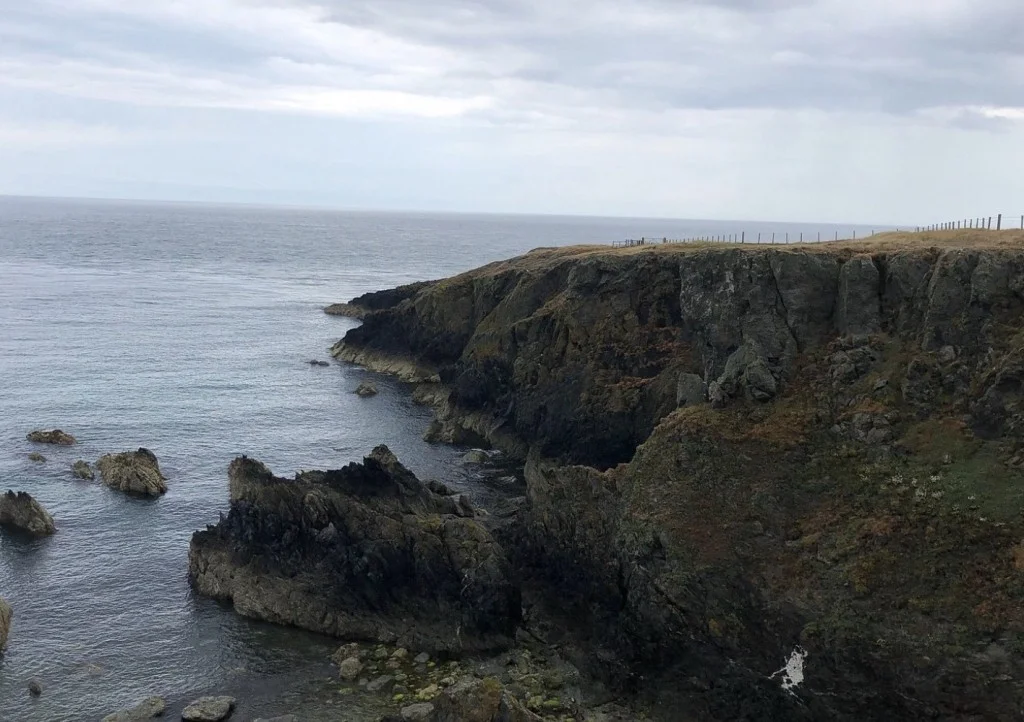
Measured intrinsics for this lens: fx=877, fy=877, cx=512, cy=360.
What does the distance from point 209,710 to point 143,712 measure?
2664mm

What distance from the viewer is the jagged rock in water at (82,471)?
61.4 metres

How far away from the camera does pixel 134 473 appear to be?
59.6 meters

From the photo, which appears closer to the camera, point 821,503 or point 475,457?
point 821,503

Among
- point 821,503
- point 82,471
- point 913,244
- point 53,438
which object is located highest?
point 913,244

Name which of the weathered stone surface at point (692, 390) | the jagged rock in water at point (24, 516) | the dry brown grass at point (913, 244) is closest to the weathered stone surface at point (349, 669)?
the weathered stone surface at point (692, 390)

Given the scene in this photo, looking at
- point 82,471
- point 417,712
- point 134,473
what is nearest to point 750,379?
point 417,712

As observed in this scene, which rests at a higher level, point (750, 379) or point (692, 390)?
point (750, 379)

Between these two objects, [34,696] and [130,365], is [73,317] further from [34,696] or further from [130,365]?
[34,696]

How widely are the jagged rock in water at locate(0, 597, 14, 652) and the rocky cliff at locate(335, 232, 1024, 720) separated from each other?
24.7 meters

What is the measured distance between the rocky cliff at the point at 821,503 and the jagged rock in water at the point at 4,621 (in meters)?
24.7

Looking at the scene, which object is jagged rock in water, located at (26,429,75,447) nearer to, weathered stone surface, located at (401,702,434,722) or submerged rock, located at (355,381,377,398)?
submerged rock, located at (355,381,377,398)

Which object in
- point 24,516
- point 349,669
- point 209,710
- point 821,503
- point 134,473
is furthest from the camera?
point 134,473

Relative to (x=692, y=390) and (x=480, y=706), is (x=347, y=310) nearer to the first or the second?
(x=692, y=390)

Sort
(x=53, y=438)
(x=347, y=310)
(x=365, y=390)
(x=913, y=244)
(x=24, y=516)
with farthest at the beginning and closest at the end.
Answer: (x=347, y=310) → (x=365, y=390) → (x=53, y=438) → (x=913, y=244) → (x=24, y=516)
